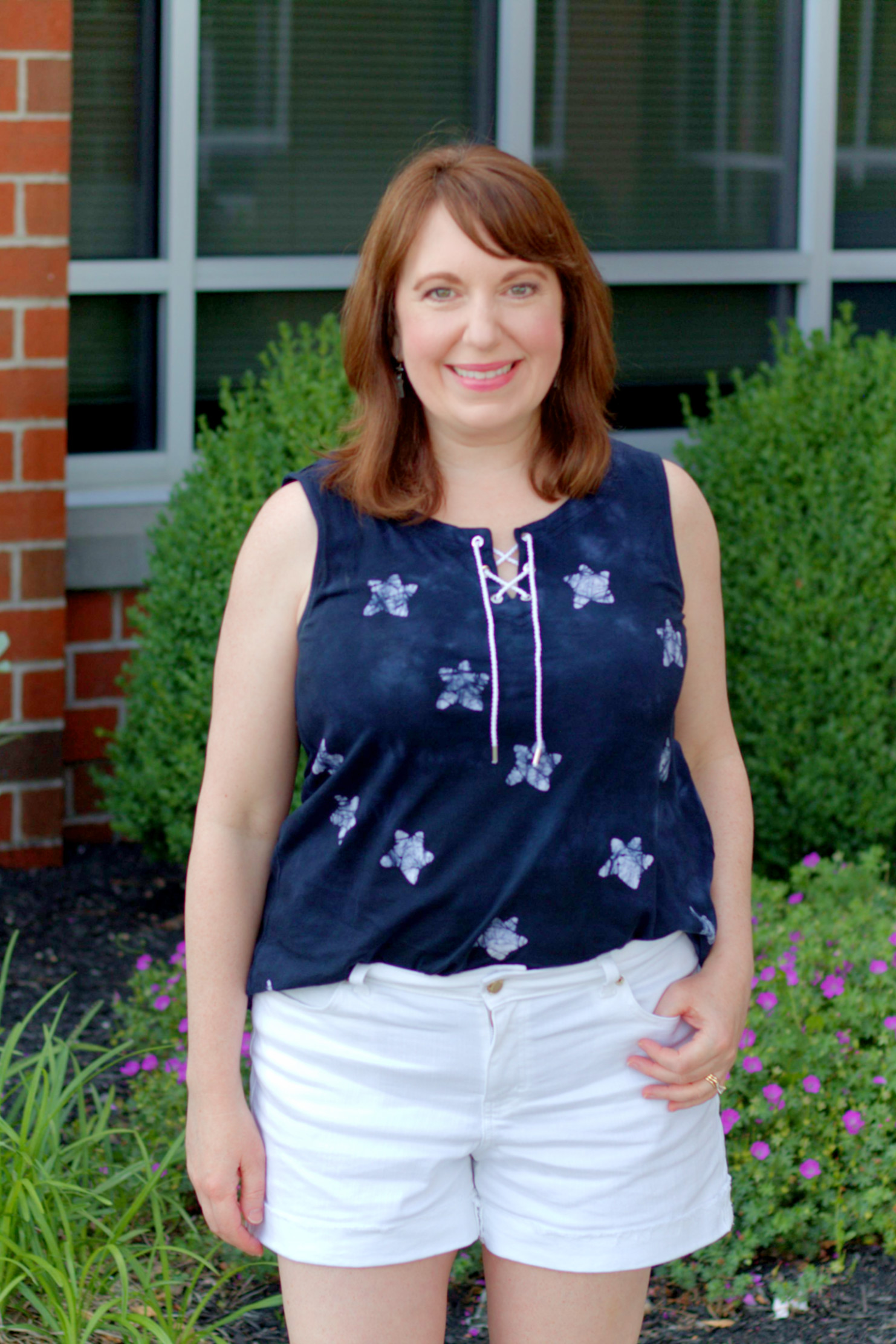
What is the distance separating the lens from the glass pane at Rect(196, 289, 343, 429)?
16.2 feet

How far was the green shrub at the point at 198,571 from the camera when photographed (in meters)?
4.14

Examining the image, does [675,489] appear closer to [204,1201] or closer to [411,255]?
[411,255]

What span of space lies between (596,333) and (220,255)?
312 cm

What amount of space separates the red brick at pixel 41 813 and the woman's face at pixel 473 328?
9.54ft

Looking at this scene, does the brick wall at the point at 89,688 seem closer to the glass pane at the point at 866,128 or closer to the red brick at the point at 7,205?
the red brick at the point at 7,205

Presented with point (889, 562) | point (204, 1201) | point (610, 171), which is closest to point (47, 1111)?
point (204, 1201)

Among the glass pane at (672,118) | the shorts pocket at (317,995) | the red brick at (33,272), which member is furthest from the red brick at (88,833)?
the shorts pocket at (317,995)

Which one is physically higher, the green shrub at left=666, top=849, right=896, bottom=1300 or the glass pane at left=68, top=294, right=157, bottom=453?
the glass pane at left=68, top=294, right=157, bottom=453

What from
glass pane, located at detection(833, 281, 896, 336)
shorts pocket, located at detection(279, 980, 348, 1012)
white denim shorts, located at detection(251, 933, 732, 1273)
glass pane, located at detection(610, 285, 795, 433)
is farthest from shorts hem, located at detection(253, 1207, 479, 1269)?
glass pane, located at detection(833, 281, 896, 336)

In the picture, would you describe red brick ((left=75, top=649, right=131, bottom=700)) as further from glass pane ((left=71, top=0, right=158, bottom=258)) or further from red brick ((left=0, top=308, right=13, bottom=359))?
glass pane ((left=71, top=0, right=158, bottom=258))

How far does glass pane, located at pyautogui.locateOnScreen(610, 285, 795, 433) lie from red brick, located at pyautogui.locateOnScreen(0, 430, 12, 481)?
1.99 meters

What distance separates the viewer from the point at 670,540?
1905 mm

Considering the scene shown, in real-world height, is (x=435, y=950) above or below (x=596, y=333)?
below

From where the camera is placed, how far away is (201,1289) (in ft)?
9.21
